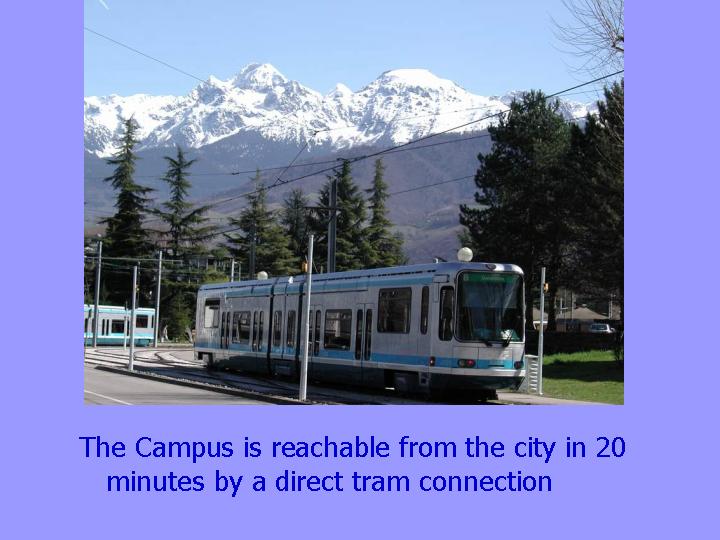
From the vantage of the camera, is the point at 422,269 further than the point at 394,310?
No

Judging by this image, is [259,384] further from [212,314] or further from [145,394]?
[212,314]

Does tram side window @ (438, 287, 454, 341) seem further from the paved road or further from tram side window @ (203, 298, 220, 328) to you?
tram side window @ (203, 298, 220, 328)

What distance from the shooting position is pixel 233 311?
126ft

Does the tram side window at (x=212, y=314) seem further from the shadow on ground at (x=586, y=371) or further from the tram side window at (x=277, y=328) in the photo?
the shadow on ground at (x=586, y=371)

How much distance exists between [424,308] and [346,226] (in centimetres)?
8068

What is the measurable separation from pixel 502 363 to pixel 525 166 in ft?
164

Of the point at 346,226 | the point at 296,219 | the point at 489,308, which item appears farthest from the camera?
the point at 296,219

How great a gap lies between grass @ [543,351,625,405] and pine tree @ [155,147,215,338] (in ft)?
146

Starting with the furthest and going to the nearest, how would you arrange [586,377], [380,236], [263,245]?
1. [380,236]
2. [263,245]
3. [586,377]

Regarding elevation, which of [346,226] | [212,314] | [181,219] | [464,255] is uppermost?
[346,226]

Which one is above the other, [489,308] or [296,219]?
[296,219]

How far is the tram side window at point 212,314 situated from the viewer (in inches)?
1585

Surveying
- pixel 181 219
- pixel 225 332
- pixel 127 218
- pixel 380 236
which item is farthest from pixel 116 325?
pixel 380 236

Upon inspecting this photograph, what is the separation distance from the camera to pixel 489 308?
25.1 metres
